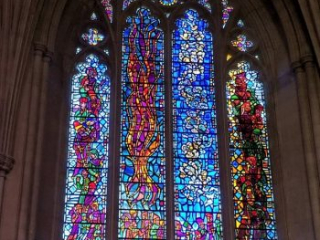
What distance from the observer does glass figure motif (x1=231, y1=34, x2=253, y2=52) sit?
589 inches

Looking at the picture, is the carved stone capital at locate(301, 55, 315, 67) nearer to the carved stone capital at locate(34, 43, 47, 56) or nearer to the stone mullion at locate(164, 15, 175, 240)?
the stone mullion at locate(164, 15, 175, 240)

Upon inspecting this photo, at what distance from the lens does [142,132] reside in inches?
551

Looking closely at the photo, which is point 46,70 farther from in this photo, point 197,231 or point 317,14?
point 317,14

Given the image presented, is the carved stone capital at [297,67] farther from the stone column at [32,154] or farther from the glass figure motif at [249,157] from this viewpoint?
→ the stone column at [32,154]

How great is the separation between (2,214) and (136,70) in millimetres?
4237

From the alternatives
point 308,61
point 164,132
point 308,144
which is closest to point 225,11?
point 308,61

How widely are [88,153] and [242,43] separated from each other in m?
3.92

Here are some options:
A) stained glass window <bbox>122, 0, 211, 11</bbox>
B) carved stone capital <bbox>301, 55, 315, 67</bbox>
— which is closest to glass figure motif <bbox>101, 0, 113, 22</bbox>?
stained glass window <bbox>122, 0, 211, 11</bbox>

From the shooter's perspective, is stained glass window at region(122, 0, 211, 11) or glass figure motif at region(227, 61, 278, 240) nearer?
glass figure motif at region(227, 61, 278, 240)

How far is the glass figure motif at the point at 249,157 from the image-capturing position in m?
13.3

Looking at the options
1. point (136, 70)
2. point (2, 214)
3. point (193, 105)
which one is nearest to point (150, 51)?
point (136, 70)

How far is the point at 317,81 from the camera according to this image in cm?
1363

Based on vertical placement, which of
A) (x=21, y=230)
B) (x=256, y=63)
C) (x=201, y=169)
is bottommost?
(x=21, y=230)

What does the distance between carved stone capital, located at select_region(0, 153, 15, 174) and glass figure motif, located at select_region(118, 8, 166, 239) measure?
86.6 inches
